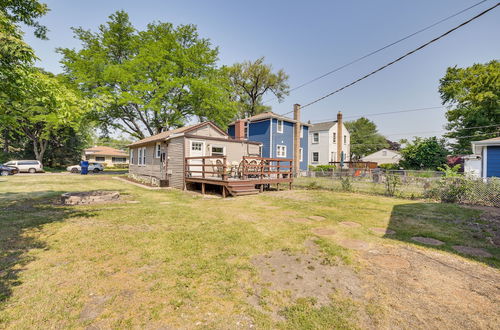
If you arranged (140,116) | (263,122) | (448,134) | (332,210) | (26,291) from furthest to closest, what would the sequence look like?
(448,134) < (140,116) < (263,122) < (332,210) < (26,291)

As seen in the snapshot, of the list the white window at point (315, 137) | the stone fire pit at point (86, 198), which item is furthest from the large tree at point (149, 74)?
the stone fire pit at point (86, 198)

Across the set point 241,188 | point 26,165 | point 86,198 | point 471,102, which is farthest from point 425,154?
point 26,165

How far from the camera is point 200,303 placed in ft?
8.61

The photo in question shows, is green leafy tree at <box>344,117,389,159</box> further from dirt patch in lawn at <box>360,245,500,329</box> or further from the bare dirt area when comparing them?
the bare dirt area

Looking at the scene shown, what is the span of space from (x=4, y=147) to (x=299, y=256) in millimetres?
50584

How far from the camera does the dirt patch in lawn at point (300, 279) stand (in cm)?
279

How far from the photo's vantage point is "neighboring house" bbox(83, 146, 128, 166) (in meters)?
46.4

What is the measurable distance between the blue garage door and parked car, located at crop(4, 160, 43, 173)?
42.9m

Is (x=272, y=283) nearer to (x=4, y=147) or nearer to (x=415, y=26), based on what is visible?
(x=415, y=26)

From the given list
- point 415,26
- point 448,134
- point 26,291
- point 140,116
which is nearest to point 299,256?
point 26,291

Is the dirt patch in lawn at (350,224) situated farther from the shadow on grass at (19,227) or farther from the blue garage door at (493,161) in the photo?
the blue garage door at (493,161)

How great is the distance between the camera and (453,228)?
5852mm

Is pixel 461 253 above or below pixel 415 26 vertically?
below

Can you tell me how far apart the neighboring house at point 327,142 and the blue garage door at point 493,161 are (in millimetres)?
19196
